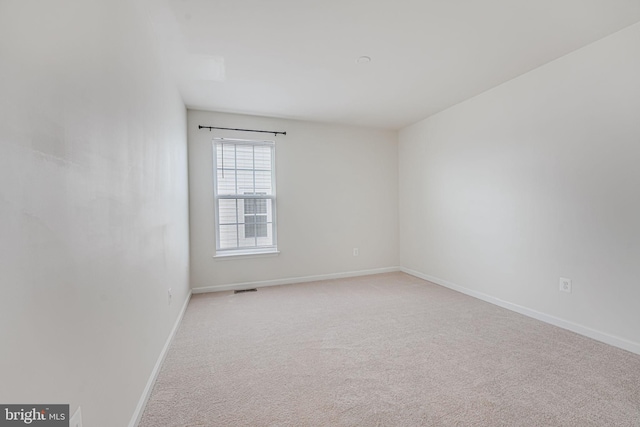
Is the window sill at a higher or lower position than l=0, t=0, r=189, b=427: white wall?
lower

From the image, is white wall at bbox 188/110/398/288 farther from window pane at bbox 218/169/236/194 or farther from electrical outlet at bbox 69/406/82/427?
electrical outlet at bbox 69/406/82/427

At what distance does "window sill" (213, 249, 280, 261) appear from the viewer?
12.5 ft

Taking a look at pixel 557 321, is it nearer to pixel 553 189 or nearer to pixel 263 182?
pixel 553 189

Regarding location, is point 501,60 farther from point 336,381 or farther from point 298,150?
point 336,381

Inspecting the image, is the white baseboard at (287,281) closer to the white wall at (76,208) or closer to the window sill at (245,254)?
the window sill at (245,254)

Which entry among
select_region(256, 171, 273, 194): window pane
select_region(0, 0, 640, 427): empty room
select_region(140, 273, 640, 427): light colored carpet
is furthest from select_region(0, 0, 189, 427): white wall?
select_region(256, 171, 273, 194): window pane

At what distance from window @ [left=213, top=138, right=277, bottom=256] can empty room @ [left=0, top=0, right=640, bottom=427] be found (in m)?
0.03

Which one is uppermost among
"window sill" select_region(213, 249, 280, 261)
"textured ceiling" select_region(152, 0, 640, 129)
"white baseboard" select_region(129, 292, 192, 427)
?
"textured ceiling" select_region(152, 0, 640, 129)

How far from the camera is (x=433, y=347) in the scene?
2213 mm

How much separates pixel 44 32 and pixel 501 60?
3.16 meters

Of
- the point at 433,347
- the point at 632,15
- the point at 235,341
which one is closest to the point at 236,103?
the point at 235,341

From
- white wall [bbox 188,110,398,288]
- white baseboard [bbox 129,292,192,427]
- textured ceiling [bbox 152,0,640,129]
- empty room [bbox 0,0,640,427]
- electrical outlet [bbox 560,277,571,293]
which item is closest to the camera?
empty room [bbox 0,0,640,427]

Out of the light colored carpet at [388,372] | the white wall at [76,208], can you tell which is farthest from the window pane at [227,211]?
the white wall at [76,208]

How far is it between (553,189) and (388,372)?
7.57 feet
